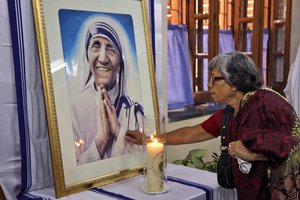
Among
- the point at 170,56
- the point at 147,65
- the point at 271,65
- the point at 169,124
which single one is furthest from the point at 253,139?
the point at 271,65

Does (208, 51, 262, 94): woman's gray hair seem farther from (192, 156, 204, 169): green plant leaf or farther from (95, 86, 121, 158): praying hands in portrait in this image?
(192, 156, 204, 169): green plant leaf

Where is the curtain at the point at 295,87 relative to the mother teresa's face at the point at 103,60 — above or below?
below

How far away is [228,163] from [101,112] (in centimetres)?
51

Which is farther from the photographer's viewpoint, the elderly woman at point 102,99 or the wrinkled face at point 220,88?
the wrinkled face at point 220,88

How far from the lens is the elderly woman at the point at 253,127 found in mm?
1244

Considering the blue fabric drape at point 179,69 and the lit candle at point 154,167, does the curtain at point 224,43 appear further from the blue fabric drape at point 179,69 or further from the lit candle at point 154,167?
the lit candle at point 154,167

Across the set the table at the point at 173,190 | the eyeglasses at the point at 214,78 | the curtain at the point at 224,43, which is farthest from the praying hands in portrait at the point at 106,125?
the curtain at the point at 224,43

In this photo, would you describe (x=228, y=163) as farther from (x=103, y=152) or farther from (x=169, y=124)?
(x=169, y=124)

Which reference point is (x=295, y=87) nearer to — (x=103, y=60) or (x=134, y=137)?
→ (x=134, y=137)

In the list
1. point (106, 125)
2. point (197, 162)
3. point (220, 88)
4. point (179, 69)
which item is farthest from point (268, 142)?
point (179, 69)

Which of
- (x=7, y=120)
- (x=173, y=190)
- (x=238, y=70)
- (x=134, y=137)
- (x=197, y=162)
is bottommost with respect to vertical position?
(x=197, y=162)

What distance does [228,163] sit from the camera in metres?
1.38

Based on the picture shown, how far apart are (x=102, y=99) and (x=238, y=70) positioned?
1.66 feet

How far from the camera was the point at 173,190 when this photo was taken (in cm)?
127
